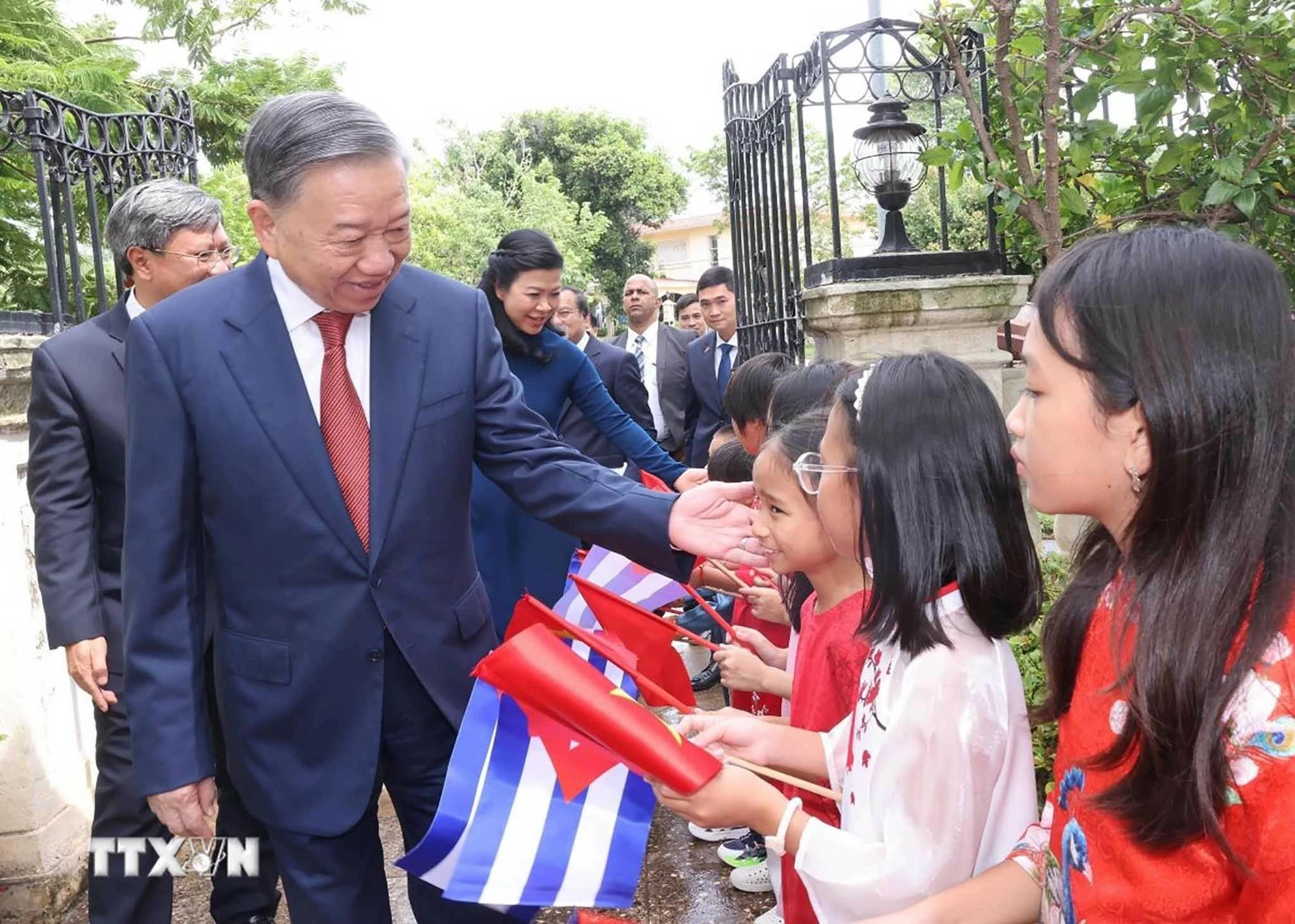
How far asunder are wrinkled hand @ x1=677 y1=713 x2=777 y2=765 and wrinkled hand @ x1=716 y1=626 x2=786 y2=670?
0.79 meters

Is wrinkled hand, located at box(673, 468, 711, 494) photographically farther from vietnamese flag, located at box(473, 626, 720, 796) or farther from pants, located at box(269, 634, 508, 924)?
vietnamese flag, located at box(473, 626, 720, 796)

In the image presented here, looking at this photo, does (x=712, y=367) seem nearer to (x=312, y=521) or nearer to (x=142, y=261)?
(x=142, y=261)

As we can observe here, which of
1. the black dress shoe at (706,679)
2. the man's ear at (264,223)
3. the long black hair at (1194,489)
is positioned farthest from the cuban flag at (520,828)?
the black dress shoe at (706,679)

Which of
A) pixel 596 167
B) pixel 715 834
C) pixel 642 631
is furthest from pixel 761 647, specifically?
pixel 596 167

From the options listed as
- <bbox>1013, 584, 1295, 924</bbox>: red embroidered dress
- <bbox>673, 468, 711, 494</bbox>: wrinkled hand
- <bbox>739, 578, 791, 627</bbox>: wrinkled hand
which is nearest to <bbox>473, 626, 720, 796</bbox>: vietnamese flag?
<bbox>1013, 584, 1295, 924</bbox>: red embroidered dress

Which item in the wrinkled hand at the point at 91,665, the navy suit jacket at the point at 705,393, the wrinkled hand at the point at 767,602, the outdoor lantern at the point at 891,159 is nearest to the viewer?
the wrinkled hand at the point at 91,665

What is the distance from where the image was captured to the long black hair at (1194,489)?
119cm

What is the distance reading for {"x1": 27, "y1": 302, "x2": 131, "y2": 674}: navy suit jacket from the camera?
3057 mm

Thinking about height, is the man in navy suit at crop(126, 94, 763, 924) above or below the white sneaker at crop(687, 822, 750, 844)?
above

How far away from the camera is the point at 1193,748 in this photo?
1.18m

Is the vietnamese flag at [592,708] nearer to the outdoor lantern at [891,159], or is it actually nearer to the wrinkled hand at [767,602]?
the wrinkled hand at [767,602]

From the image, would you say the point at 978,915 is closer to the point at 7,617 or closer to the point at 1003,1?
the point at 1003,1

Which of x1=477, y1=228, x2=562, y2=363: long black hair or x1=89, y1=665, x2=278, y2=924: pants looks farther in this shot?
x1=477, y1=228, x2=562, y2=363: long black hair

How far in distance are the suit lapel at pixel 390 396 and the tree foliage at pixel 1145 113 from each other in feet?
6.20
